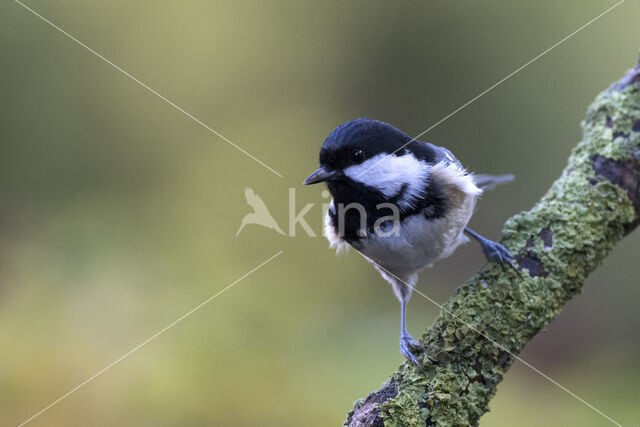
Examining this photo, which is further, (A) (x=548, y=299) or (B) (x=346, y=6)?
(B) (x=346, y=6)

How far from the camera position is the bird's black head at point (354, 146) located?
1.70 m

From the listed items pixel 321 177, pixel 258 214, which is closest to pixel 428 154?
pixel 321 177

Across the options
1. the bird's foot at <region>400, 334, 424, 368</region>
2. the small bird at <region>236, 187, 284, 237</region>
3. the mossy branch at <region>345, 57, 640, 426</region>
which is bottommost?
the small bird at <region>236, 187, 284, 237</region>

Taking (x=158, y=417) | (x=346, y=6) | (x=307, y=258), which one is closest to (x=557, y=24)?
(x=346, y=6)

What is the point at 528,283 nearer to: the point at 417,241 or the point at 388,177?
the point at 417,241

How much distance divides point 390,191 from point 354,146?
185mm

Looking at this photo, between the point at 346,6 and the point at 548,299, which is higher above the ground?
the point at 346,6

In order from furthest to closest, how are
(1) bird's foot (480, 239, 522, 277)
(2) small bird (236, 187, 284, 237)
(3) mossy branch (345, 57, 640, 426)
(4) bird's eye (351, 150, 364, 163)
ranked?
(2) small bird (236, 187, 284, 237) < (4) bird's eye (351, 150, 364, 163) < (1) bird's foot (480, 239, 522, 277) < (3) mossy branch (345, 57, 640, 426)

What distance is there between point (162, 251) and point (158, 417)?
2.82 ft

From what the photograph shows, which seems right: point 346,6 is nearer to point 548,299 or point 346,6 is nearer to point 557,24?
point 557,24

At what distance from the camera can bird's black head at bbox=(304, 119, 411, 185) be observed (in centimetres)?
170

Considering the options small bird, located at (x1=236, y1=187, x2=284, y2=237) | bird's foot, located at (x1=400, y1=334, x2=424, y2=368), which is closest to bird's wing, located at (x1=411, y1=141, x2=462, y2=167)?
bird's foot, located at (x1=400, y1=334, x2=424, y2=368)

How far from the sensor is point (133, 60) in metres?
3.25

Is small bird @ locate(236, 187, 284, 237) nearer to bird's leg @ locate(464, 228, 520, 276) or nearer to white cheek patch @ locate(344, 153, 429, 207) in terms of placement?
white cheek patch @ locate(344, 153, 429, 207)
